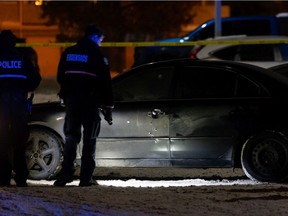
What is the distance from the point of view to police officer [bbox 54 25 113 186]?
7938mm

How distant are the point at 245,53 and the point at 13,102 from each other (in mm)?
8389

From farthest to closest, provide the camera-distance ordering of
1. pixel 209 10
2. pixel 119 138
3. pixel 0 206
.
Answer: pixel 209 10 < pixel 119 138 < pixel 0 206

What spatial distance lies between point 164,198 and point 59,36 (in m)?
27.7

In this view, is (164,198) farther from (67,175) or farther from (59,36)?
(59,36)

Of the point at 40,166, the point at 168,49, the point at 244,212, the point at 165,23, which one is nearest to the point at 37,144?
the point at 40,166

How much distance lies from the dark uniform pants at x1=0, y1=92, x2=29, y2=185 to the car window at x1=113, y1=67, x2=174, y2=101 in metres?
1.42

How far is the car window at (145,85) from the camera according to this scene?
8969 mm

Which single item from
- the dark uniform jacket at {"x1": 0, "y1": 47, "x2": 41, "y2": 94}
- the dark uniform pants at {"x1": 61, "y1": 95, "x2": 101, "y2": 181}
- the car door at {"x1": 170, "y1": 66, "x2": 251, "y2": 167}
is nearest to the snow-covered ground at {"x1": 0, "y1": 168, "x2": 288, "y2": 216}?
the dark uniform pants at {"x1": 61, "y1": 95, "x2": 101, "y2": 181}

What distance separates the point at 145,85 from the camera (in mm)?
9078

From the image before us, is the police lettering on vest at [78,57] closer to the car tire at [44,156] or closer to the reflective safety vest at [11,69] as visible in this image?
the reflective safety vest at [11,69]

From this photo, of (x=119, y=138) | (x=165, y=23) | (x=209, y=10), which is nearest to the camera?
(x=119, y=138)

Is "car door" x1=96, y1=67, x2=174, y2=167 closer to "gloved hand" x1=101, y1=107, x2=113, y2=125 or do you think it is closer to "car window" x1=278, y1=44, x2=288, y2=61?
"gloved hand" x1=101, y1=107, x2=113, y2=125

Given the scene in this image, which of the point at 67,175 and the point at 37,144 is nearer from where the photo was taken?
the point at 67,175

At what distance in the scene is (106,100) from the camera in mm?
7977
